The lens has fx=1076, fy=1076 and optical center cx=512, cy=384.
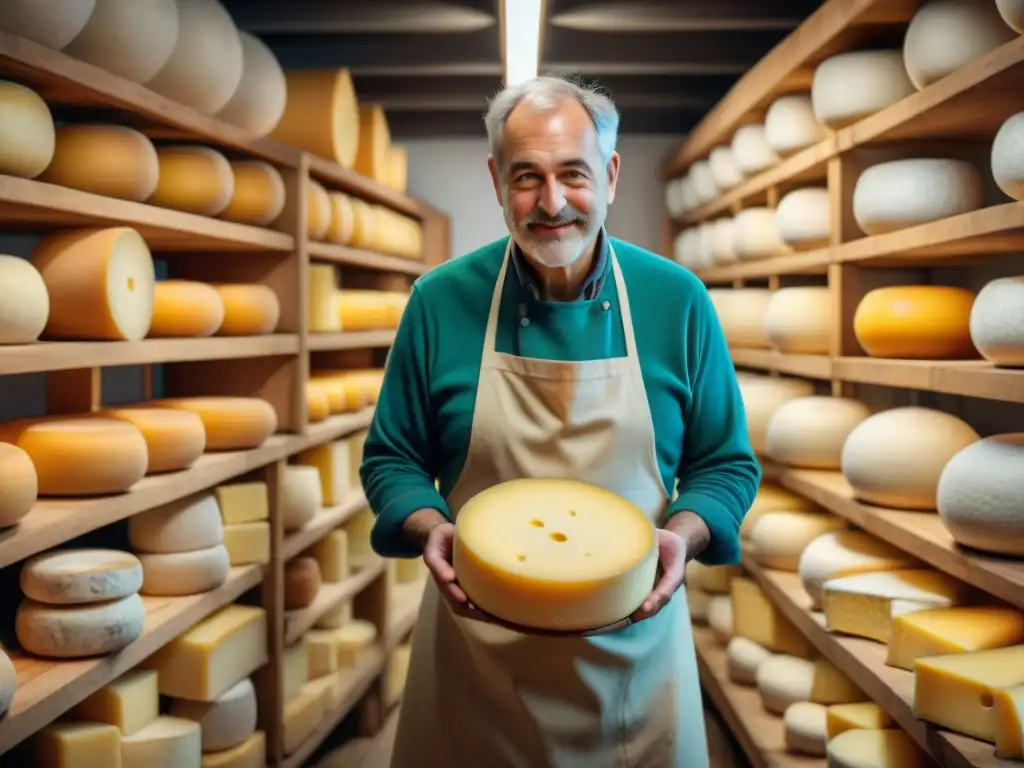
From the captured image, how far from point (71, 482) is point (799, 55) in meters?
2.19

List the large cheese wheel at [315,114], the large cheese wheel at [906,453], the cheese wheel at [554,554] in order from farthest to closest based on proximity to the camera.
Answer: the large cheese wheel at [315,114]
the large cheese wheel at [906,453]
the cheese wheel at [554,554]

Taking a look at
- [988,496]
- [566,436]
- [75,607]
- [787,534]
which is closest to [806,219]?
[787,534]

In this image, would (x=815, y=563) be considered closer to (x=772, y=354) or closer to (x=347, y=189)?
(x=772, y=354)

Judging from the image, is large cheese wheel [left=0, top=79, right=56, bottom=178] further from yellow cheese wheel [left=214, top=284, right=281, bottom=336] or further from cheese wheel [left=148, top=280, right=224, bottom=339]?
yellow cheese wheel [left=214, top=284, right=281, bottom=336]

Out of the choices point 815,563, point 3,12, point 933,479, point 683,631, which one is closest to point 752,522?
point 815,563

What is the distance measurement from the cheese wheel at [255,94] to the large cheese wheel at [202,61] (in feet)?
0.52

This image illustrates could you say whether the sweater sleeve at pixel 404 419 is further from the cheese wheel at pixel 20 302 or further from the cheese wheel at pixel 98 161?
the cheese wheel at pixel 98 161

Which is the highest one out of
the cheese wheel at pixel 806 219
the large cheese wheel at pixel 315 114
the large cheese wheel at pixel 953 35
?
the large cheese wheel at pixel 315 114

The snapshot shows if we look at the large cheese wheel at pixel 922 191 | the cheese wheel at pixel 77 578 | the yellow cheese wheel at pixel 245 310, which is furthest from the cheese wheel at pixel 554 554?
the yellow cheese wheel at pixel 245 310

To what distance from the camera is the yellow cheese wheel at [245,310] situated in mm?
2941

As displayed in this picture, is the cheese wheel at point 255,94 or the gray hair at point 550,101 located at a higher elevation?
the cheese wheel at point 255,94

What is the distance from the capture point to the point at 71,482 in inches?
85.2

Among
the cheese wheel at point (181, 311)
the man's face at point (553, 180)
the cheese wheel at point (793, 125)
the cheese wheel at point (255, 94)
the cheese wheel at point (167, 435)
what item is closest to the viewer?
the man's face at point (553, 180)

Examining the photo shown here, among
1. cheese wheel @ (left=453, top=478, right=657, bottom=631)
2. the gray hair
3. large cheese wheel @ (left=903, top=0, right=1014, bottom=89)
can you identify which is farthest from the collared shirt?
large cheese wheel @ (left=903, top=0, right=1014, bottom=89)
